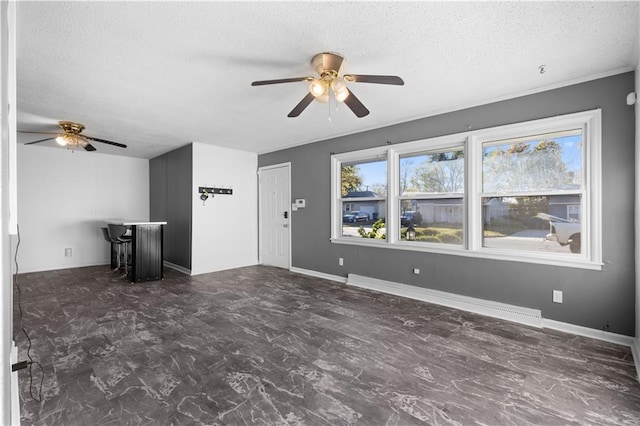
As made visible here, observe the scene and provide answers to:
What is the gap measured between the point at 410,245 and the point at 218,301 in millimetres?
2816

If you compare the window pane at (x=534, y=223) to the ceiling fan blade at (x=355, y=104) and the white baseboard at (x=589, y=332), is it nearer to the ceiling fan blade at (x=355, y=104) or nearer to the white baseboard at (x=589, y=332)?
the white baseboard at (x=589, y=332)

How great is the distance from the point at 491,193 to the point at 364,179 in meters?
1.94

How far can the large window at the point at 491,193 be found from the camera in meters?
3.12

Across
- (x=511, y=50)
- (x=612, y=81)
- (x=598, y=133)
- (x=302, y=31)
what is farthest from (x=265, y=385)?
(x=612, y=81)

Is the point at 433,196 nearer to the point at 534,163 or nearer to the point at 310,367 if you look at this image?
the point at 534,163

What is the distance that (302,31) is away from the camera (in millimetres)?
2262

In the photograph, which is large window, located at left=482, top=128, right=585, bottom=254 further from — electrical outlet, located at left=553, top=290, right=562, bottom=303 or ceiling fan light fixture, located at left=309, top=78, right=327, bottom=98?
ceiling fan light fixture, located at left=309, top=78, right=327, bottom=98

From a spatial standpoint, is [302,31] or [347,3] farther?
[302,31]

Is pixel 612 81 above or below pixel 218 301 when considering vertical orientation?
above

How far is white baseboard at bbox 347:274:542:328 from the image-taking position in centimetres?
334

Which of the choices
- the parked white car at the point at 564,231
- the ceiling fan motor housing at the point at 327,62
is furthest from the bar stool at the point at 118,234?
the parked white car at the point at 564,231

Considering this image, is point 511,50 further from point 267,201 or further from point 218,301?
point 267,201

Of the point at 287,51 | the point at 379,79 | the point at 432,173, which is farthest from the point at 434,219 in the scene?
the point at 287,51

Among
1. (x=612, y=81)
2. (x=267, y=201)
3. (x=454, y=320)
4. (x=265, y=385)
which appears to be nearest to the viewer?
(x=265, y=385)
